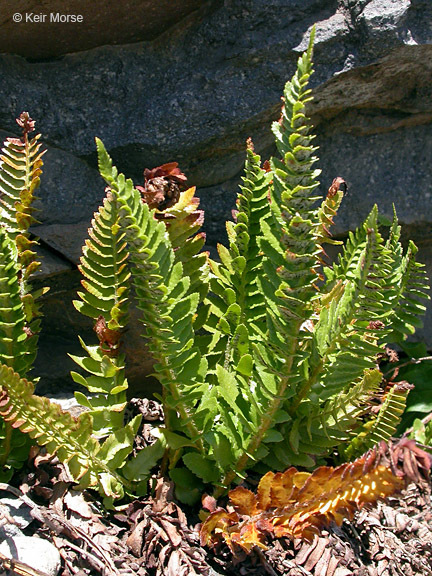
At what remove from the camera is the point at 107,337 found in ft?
5.31

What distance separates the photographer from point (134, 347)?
7.32ft

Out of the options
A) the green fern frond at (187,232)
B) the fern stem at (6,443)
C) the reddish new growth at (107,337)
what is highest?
the green fern frond at (187,232)

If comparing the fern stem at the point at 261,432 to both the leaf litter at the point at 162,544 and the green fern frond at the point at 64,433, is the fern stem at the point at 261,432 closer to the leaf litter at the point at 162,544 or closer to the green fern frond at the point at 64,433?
the leaf litter at the point at 162,544

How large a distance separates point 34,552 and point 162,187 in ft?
2.95

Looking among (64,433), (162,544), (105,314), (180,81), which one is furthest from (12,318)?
(180,81)

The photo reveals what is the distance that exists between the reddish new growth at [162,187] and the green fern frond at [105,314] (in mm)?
114

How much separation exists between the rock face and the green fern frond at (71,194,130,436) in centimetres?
53

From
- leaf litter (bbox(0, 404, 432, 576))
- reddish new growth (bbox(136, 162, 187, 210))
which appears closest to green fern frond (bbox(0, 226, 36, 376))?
leaf litter (bbox(0, 404, 432, 576))

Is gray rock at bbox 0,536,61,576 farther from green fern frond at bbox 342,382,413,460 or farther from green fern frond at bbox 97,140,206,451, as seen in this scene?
green fern frond at bbox 342,382,413,460

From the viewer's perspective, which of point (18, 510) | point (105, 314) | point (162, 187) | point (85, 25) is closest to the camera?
point (18, 510)

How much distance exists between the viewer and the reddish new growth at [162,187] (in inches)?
60.9

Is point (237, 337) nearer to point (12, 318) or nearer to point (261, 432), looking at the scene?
point (261, 432)

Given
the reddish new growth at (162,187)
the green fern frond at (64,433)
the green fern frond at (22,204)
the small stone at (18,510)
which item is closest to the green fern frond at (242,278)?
the reddish new growth at (162,187)

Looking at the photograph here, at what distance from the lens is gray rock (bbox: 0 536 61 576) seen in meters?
1.31
